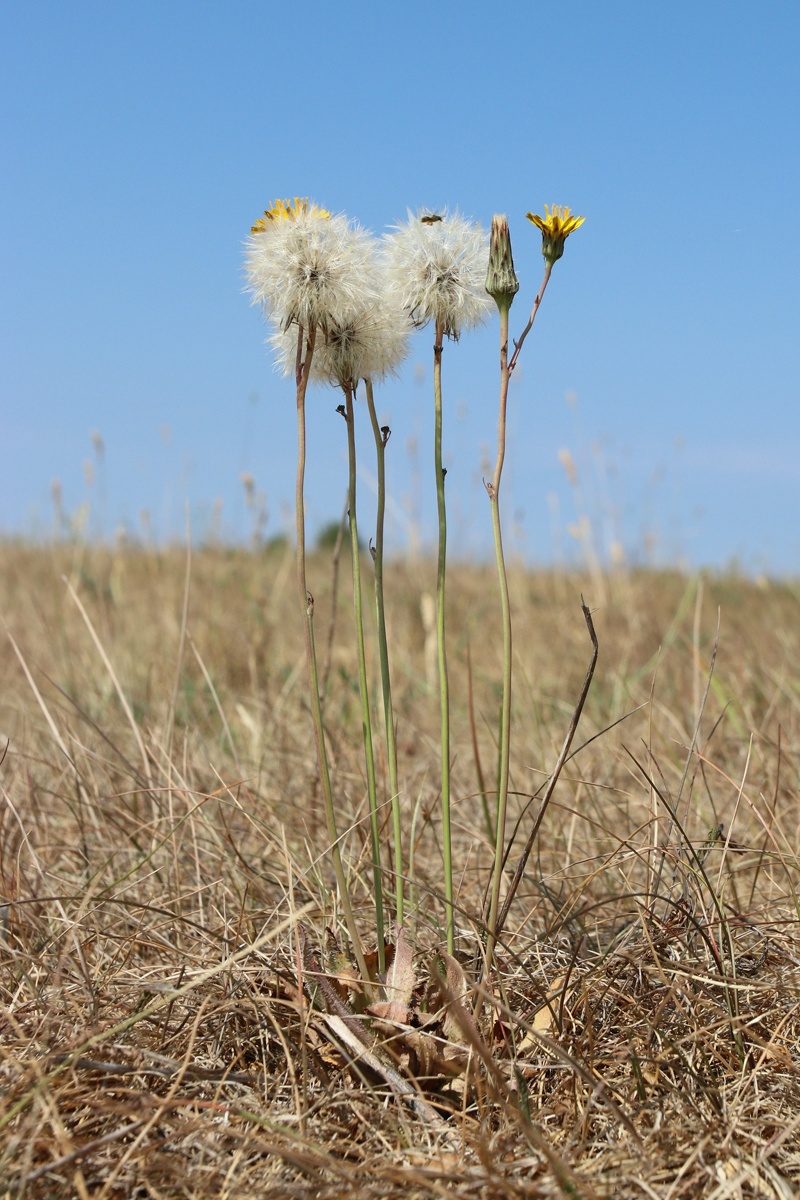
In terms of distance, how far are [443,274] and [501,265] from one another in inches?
4.5

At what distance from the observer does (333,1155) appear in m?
1.17

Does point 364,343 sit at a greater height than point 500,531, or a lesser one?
greater

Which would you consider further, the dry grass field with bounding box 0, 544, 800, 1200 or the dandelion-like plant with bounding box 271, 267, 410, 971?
the dandelion-like plant with bounding box 271, 267, 410, 971

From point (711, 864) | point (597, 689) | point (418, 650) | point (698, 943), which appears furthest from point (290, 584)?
point (698, 943)

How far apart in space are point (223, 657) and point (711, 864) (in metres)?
Result: 2.25

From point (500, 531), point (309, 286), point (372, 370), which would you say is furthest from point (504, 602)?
point (309, 286)

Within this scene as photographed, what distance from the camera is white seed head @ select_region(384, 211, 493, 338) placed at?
1.34 meters

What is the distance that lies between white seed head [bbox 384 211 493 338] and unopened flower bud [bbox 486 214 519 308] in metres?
0.08

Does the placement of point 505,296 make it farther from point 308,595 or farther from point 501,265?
point 308,595

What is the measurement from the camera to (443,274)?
134 centimetres

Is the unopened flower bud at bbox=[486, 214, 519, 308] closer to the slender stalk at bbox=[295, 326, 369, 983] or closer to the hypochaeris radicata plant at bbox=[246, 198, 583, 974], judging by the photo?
the hypochaeris radicata plant at bbox=[246, 198, 583, 974]

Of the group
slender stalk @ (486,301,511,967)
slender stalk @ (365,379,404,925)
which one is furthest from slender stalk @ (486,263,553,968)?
slender stalk @ (365,379,404,925)

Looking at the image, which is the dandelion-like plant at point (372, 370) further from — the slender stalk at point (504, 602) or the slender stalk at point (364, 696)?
the slender stalk at point (504, 602)

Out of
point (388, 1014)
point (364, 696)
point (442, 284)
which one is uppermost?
point (442, 284)
